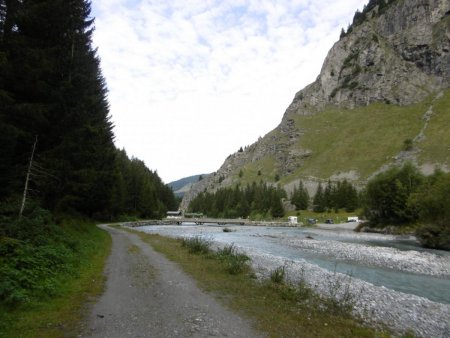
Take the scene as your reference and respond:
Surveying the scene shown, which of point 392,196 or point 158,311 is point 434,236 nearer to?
point 392,196

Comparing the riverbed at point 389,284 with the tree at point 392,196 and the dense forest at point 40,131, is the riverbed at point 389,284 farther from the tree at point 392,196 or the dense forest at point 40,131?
the tree at point 392,196

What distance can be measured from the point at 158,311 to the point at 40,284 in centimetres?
487

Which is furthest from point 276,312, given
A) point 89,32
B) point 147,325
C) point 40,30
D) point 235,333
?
point 89,32

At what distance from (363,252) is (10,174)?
36715 millimetres

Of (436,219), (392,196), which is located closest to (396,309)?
(436,219)

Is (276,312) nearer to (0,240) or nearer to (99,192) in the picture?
(0,240)

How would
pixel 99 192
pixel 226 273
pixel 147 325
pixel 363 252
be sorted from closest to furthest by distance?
pixel 147 325, pixel 226 273, pixel 363 252, pixel 99 192

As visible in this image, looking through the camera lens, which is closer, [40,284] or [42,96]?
Answer: [40,284]

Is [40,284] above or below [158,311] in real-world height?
above

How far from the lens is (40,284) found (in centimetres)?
1310

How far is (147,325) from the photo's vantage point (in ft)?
33.9

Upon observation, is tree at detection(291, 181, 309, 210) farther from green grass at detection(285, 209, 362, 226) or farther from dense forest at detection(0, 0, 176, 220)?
dense forest at detection(0, 0, 176, 220)

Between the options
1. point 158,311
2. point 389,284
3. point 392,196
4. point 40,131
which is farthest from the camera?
point 392,196

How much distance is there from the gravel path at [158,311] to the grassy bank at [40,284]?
76 cm
